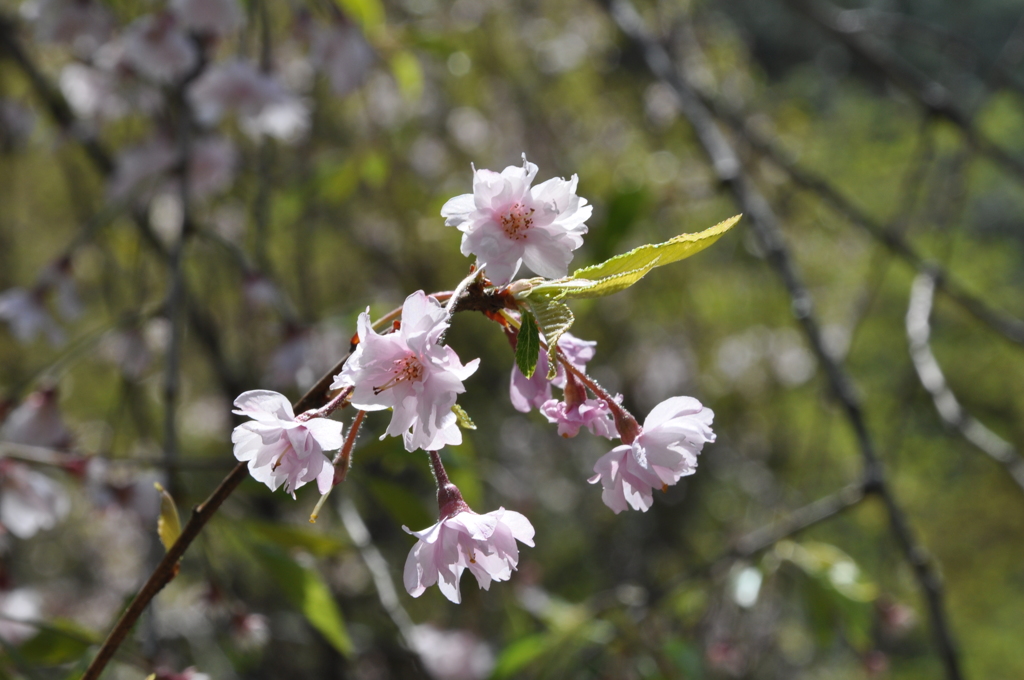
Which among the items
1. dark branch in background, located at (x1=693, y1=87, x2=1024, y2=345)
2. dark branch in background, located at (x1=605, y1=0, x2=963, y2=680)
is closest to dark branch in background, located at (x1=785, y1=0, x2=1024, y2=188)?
dark branch in background, located at (x1=693, y1=87, x2=1024, y2=345)

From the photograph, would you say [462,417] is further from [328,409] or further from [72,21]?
[72,21]

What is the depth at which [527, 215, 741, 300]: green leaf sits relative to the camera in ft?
1.69

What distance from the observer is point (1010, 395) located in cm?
460

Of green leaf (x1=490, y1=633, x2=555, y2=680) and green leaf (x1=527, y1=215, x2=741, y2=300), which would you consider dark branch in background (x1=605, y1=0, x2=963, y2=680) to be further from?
green leaf (x1=527, y1=215, x2=741, y2=300)

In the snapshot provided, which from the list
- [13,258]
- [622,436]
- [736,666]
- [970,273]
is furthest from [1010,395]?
[13,258]

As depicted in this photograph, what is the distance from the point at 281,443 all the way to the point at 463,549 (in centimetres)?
16

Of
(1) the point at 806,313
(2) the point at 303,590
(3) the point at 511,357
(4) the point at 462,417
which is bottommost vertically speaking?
(3) the point at 511,357

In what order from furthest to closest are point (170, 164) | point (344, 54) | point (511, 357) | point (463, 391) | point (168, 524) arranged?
point (511, 357) < point (170, 164) < point (344, 54) < point (168, 524) < point (463, 391)

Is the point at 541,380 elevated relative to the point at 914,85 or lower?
elevated

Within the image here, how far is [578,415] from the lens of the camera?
617 millimetres

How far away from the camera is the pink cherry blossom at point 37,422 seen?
1326mm

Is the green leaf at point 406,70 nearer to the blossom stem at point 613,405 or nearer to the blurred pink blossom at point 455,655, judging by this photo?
the blossom stem at point 613,405

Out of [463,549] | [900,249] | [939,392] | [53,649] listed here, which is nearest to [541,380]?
[463,549]

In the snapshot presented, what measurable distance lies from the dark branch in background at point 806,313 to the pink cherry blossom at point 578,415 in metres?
0.68
